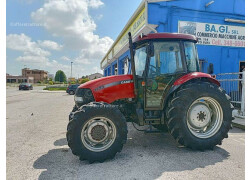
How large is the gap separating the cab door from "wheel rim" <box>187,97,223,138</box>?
0.76m

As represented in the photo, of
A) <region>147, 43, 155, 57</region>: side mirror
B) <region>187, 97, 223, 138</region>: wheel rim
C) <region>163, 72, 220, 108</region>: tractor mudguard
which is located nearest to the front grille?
<region>147, 43, 155, 57</region>: side mirror

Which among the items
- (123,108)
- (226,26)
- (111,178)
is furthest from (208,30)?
(111,178)

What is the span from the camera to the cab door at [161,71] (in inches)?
149

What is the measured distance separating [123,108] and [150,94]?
Result: 2.49 feet

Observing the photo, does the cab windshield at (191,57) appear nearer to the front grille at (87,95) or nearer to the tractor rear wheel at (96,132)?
the tractor rear wheel at (96,132)

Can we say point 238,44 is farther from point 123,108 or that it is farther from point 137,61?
point 123,108

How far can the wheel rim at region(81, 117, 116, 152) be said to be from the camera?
3.27 metres

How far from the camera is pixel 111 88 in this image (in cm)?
378

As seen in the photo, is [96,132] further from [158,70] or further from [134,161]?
[158,70]

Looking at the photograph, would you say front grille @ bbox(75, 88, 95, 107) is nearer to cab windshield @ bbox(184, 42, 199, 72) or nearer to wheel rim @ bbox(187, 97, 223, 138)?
wheel rim @ bbox(187, 97, 223, 138)

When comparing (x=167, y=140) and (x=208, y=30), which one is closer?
(x=167, y=140)

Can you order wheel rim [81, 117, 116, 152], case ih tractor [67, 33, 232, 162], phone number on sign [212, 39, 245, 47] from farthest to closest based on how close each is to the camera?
phone number on sign [212, 39, 245, 47]
case ih tractor [67, 33, 232, 162]
wheel rim [81, 117, 116, 152]

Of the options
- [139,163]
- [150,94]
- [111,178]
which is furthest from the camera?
[150,94]

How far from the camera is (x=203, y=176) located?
2686 millimetres
